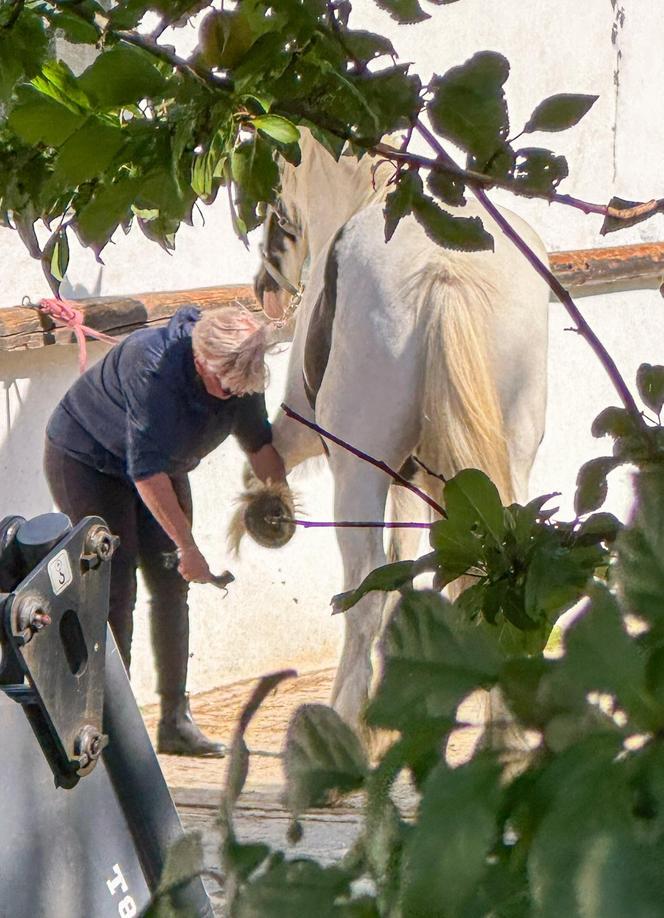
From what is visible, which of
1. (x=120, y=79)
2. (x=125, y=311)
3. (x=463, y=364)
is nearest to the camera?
(x=120, y=79)

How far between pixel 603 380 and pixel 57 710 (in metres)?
5.21

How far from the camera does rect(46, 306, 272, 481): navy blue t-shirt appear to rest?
12.0 feet

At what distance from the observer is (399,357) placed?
316cm

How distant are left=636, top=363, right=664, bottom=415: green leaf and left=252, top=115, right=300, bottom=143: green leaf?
0.97ft

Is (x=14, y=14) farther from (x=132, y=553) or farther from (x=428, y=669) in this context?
(x=132, y=553)

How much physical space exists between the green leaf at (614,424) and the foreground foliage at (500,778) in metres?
0.49

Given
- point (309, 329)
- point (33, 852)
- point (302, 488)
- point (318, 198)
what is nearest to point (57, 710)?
point (33, 852)

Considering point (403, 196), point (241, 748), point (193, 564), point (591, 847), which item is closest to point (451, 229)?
point (403, 196)

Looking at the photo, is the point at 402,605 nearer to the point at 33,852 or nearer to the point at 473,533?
the point at 473,533

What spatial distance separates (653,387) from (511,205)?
5011mm

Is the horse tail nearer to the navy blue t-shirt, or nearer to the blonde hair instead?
the blonde hair

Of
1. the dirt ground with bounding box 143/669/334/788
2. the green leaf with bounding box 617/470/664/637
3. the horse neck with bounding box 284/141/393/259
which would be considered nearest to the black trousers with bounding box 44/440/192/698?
the dirt ground with bounding box 143/669/334/788

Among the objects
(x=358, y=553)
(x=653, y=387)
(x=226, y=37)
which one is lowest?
(x=358, y=553)

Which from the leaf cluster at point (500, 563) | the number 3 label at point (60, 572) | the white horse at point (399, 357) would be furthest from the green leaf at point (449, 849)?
the white horse at point (399, 357)
